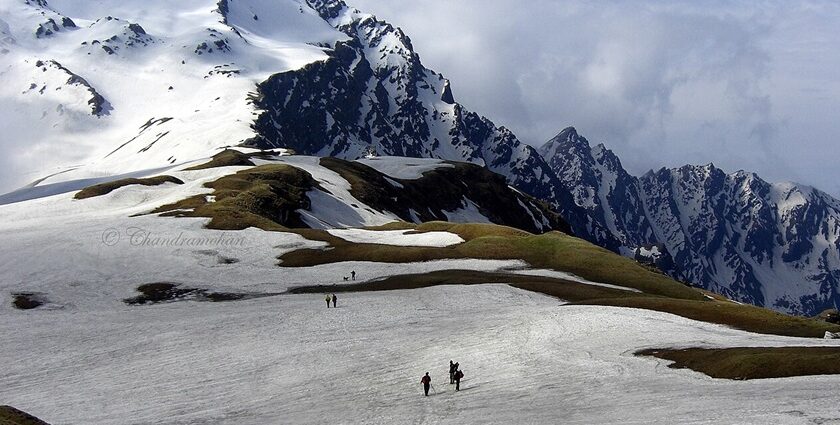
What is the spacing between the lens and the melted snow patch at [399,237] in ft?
368

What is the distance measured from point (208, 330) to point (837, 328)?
55381mm

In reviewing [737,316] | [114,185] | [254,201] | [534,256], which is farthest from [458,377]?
[114,185]

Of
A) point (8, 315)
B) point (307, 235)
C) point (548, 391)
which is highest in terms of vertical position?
point (307, 235)

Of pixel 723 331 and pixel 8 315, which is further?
pixel 8 315

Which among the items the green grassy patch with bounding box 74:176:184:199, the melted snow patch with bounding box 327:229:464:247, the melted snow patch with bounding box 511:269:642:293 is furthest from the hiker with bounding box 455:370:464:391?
Answer: the green grassy patch with bounding box 74:176:184:199

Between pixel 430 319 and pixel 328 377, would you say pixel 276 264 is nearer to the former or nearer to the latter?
pixel 430 319

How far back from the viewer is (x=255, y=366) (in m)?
52.0

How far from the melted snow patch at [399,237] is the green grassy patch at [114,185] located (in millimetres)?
50877

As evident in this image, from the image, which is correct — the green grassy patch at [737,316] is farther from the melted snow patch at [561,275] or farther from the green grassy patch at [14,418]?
the green grassy patch at [14,418]

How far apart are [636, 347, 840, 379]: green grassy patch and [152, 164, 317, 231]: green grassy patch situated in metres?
76.0

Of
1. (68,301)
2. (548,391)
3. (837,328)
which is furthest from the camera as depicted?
(68,301)

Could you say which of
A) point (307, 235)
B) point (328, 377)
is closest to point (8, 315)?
point (328, 377)

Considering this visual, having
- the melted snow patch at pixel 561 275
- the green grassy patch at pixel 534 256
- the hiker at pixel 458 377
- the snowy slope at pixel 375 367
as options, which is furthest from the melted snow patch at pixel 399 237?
the hiker at pixel 458 377

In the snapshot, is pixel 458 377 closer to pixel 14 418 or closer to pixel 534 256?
pixel 14 418
